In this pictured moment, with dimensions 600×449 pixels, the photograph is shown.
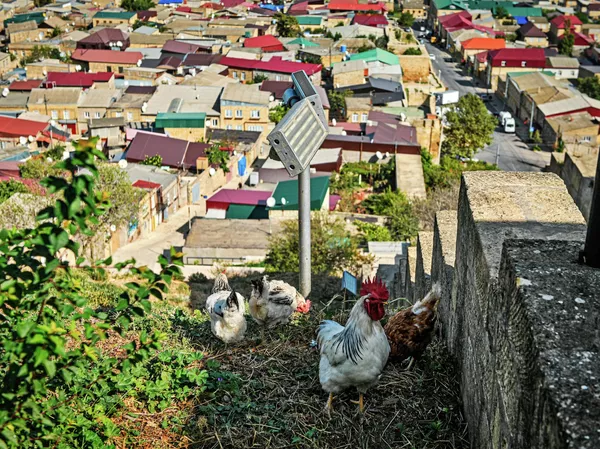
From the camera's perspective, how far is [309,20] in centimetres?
6438

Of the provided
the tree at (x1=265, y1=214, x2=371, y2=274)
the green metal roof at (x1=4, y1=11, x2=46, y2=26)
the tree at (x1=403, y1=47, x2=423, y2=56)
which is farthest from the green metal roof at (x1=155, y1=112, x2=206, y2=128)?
the green metal roof at (x1=4, y1=11, x2=46, y2=26)

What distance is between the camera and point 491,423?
3721 mm

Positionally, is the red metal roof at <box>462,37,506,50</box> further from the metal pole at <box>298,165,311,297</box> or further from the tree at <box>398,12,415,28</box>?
the metal pole at <box>298,165,311,297</box>

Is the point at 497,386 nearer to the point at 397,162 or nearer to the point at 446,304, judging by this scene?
the point at 446,304

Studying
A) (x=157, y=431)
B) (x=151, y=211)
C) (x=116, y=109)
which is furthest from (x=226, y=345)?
(x=116, y=109)

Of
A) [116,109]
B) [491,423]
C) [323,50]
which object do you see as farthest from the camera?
[323,50]

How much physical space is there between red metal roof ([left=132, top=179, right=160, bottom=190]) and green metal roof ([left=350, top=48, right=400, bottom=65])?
81.5 feet

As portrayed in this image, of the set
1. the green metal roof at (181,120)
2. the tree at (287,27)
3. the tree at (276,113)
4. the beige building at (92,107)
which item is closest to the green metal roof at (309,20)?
the tree at (287,27)

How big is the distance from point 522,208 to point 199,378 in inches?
94.2

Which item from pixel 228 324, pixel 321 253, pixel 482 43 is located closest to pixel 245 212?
pixel 321 253

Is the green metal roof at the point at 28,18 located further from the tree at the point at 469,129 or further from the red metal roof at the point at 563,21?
the red metal roof at the point at 563,21

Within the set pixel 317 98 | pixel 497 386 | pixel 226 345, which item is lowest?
pixel 226 345

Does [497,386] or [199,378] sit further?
[199,378]

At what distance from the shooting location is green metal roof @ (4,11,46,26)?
6375 cm
